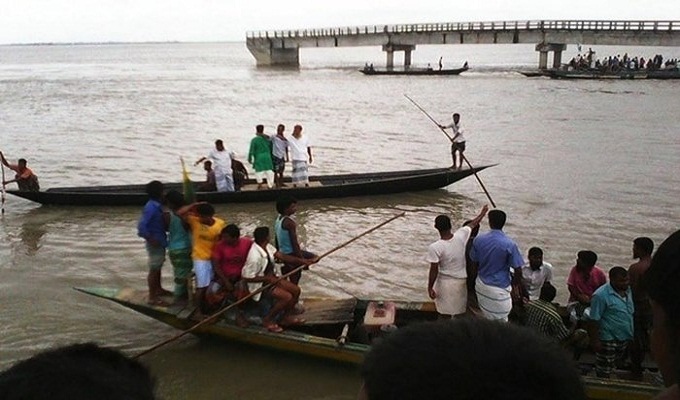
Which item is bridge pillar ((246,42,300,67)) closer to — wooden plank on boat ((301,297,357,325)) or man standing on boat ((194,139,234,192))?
man standing on boat ((194,139,234,192))

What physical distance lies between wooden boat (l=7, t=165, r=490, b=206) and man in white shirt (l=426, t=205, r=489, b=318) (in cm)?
766

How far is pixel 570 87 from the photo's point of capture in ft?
135

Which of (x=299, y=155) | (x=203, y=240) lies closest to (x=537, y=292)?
(x=203, y=240)

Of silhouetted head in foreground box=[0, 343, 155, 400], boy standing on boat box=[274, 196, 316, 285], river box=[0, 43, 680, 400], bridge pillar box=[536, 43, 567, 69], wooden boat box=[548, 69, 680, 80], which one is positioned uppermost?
bridge pillar box=[536, 43, 567, 69]

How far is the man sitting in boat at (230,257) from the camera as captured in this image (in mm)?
6949

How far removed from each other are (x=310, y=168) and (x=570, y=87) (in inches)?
1091

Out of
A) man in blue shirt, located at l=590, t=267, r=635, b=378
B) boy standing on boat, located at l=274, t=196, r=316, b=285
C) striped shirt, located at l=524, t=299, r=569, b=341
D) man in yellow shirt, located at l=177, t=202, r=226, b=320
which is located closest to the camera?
man in blue shirt, located at l=590, t=267, r=635, b=378

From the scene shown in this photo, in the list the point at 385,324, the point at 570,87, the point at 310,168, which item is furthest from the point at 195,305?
the point at 570,87

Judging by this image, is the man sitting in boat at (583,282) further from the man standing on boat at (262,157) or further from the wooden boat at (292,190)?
the man standing on boat at (262,157)

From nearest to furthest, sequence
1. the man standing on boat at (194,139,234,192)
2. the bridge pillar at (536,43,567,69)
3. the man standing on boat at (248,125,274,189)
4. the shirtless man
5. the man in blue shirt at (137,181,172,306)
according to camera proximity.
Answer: the shirtless man < the man in blue shirt at (137,181,172,306) < the man standing on boat at (194,139,234,192) < the man standing on boat at (248,125,274,189) < the bridge pillar at (536,43,567,69)

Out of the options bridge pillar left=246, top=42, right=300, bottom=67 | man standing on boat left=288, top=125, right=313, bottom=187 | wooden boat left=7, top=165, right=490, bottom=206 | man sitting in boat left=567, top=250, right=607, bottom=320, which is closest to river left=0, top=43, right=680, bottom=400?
wooden boat left=7, top=165, right=490, bottom=206

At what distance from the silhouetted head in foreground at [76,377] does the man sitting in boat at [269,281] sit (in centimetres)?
560

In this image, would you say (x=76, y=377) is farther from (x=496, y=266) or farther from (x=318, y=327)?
(x=318, y=327)

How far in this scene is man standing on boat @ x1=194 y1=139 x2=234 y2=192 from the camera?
13.3 m
